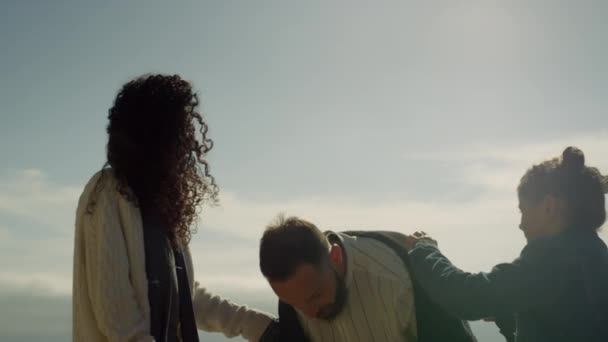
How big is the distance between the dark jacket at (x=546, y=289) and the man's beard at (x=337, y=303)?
685 millimetres

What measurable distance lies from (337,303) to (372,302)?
11.1 inches

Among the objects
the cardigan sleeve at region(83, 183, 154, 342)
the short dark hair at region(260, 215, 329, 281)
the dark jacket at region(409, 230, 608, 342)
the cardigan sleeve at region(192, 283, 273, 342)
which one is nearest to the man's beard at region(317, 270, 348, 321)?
the short dark hair at region(260, 215, 329, 281)

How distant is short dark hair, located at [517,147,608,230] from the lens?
4426 millimetres

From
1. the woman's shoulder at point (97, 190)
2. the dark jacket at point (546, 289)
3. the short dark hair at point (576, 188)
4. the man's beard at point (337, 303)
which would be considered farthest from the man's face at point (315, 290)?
the short dark hair at point (576, 188)

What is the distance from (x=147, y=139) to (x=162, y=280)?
103cm

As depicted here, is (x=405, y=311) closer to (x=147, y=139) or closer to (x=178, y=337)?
(x=178, y=337)

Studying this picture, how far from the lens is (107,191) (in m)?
4.25

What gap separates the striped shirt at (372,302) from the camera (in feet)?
15.4

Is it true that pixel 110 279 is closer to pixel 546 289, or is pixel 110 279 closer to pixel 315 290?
pixel 315 290

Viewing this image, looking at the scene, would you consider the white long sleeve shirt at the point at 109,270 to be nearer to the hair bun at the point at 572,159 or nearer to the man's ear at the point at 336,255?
the man's ear at the point at 336,255

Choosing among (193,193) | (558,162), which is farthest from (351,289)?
(558,162)

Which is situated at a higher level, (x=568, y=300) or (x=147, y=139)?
(x=147, y=139)

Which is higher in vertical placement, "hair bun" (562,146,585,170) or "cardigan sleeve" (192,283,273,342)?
"hair bun" (562,146,585,170)

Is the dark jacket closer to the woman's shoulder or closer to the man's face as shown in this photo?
the man's face
